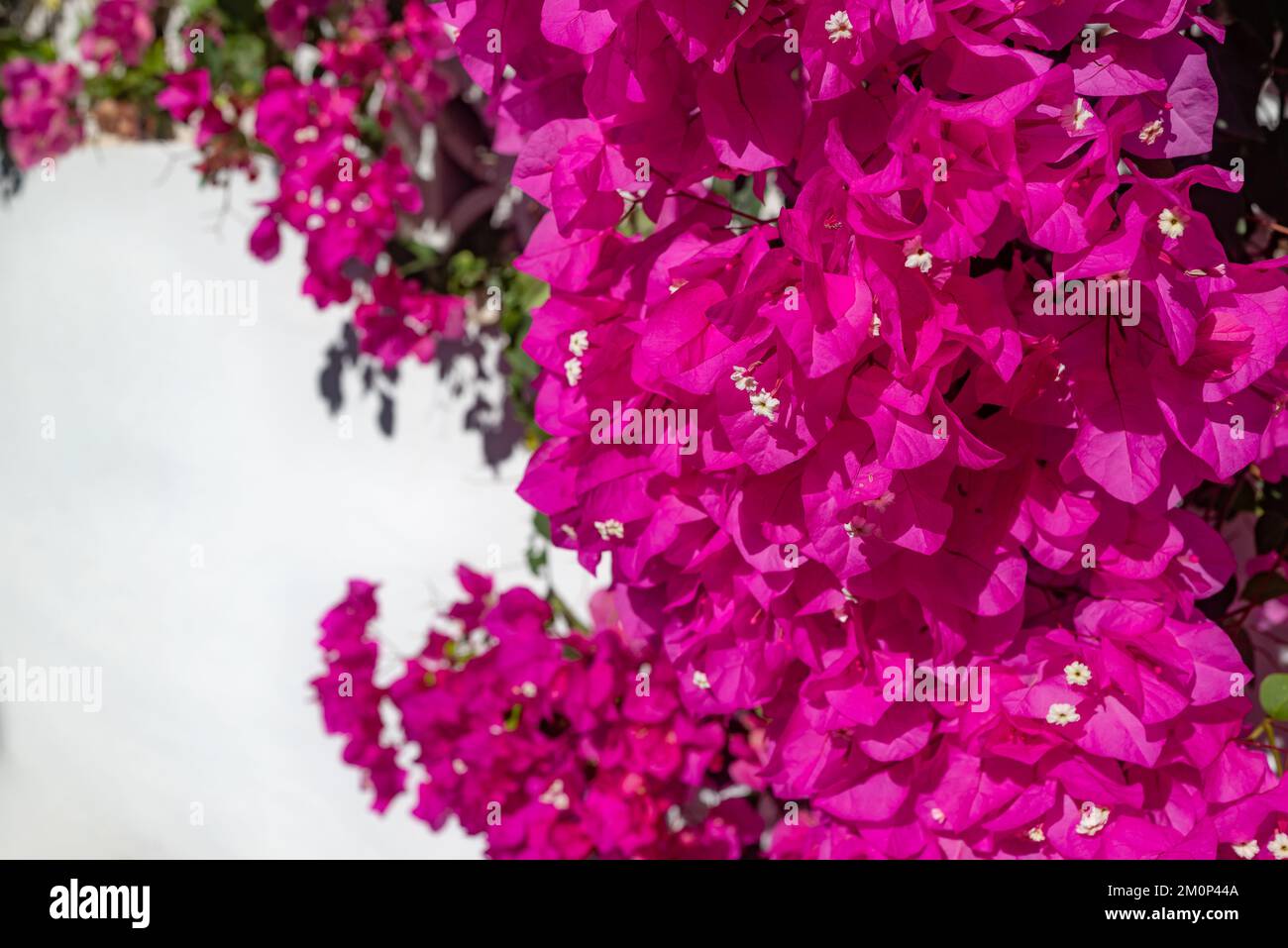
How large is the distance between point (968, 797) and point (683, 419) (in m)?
0.30

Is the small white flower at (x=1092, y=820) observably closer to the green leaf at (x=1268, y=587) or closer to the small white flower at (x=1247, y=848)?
the small white flower at (x=1247, y=848)

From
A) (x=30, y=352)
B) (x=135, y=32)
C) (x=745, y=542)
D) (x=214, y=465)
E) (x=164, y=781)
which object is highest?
(x=135, y=32)

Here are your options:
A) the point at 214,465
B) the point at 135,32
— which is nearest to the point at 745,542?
the point at 214,465

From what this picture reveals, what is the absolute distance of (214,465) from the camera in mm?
1604

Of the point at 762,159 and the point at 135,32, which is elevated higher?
the point at 135,32

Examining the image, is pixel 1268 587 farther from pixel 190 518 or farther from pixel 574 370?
pixel 190 518

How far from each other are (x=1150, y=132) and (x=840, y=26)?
0.61 ft

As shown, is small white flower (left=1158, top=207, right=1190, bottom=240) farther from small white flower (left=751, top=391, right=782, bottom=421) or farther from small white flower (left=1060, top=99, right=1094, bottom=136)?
small white flower (left=751, top=391, right=782, bottom=421)

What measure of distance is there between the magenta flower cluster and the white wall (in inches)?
26.4

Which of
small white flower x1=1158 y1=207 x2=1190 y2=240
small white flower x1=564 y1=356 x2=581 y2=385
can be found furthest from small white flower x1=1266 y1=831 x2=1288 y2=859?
small white flower x1=564 y1=356 x2=581 y2=385

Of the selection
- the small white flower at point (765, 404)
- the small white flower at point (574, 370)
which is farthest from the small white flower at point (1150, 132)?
the small white flower at point (574, 370)

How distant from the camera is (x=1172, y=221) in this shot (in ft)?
1.73
